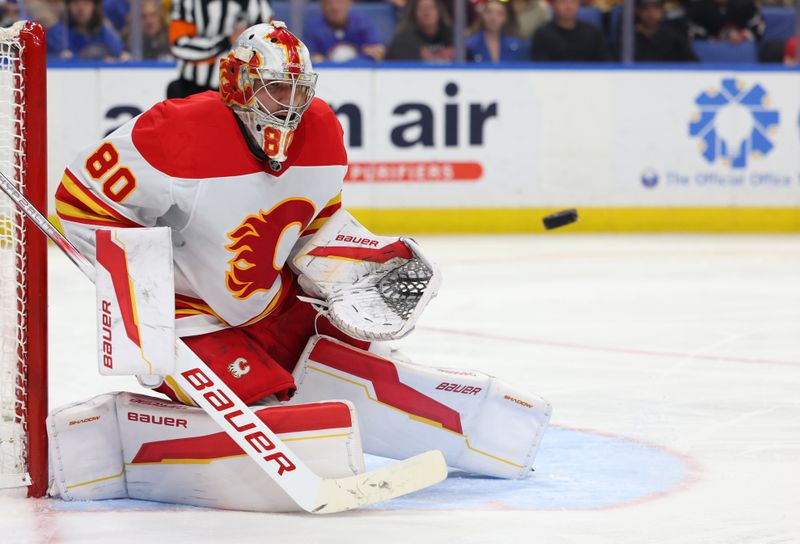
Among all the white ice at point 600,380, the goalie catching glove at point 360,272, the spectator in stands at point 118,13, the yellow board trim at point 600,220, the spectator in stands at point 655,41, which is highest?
the spectator in stands at point 118,13

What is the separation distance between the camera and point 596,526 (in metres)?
2.31

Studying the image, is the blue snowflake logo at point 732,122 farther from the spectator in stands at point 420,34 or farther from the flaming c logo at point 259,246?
the flaming c logo at point 259,246

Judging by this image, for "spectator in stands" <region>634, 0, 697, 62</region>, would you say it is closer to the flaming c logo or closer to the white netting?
the flaming c logo

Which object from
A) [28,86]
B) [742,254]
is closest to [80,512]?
[28,86]

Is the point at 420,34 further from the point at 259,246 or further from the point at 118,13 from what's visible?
the point at 259,246

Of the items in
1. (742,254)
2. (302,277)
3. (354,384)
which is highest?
(302,277)

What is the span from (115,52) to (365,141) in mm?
1246

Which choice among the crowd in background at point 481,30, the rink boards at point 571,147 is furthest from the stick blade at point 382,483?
the crowd in background at point 481,30

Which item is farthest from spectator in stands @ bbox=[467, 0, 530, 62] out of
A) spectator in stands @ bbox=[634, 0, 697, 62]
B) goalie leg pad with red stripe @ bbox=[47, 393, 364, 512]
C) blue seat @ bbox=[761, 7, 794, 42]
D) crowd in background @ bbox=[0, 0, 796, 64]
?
goalie leg pad with red stripe @ bbox=[47, 393, 364, 512]

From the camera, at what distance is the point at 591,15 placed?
23.3 ft

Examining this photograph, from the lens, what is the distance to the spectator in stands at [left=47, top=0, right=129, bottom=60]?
6.48 m

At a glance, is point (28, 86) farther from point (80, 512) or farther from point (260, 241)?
point (80, 512)

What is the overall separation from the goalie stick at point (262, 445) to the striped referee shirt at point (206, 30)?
110 inches

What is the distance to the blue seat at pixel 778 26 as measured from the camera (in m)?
7.21
